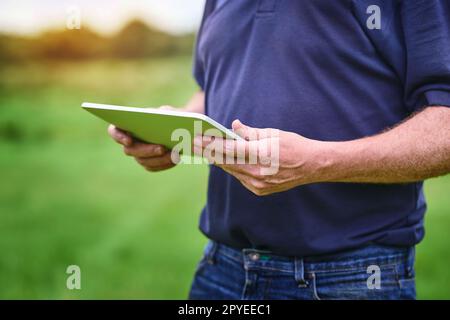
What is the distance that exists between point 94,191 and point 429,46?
403 cm

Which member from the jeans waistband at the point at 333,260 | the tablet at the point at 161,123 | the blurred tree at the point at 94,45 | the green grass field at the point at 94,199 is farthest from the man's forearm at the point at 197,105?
the blurred tree at the point at 94,45

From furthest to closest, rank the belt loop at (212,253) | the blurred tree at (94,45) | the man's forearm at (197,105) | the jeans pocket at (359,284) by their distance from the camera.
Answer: the blurred tree at (94,45), the man's forearm at (197,105), the belt loop at (212,253), the jeans pocket at (359,284)

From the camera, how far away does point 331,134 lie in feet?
4.93

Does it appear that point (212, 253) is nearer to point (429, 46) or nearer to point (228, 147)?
point (228, 147)

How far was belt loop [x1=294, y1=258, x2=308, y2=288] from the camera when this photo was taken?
5.14ft

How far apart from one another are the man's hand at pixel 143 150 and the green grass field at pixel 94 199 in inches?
74.0

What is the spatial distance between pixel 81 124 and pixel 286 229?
5151 mm

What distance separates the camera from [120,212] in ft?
15.2

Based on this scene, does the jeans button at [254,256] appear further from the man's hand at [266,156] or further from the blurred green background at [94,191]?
the blurred green background at [94,191]

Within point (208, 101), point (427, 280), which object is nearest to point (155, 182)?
point (427, 280)

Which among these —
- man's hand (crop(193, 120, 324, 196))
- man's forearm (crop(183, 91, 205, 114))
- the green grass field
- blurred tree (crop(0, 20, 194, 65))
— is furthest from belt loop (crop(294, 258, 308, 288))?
blurred tree (crop(0, 20, 194, 65))

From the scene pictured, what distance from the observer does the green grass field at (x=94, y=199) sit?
3605 mm

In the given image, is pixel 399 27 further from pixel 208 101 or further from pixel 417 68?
pixel 208 101

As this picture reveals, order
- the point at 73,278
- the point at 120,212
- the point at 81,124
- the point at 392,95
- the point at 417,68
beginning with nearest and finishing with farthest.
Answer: the point at 417,68 < the point at 392,95 < the point at 73,278 < the point at 120,212 < the point at 81,124
